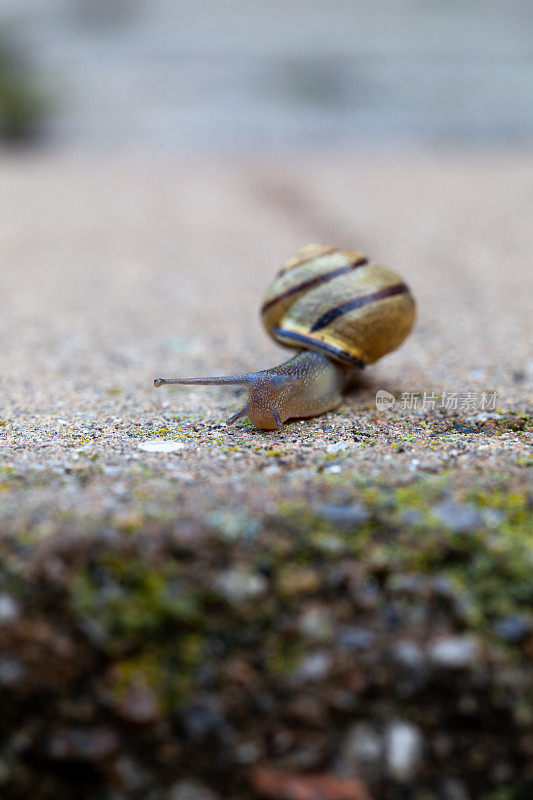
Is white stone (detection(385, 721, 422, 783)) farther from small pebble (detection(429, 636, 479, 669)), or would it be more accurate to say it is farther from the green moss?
the green moss

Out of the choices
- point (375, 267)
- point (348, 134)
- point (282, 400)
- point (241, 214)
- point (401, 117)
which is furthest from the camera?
point (401, 117)

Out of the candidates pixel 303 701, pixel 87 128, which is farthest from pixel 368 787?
pixel 87 128

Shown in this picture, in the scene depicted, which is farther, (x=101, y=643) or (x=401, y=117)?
(x=401, y=117)

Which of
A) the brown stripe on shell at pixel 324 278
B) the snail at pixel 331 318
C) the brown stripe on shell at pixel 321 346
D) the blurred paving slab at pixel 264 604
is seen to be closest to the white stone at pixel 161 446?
the blurred paving slab at pixel 264 604

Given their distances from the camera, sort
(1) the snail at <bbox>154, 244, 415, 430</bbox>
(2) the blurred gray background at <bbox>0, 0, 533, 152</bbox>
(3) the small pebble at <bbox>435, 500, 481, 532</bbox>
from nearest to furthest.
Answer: (3) the small pebble at <bbox>435, 500, 481, 532</bbox>
(1) the snail at <bbox>154, 244, 415, 430</bbox>
(2) the blurred gray background at <bbox>0, 0, 533, 152</bbox>

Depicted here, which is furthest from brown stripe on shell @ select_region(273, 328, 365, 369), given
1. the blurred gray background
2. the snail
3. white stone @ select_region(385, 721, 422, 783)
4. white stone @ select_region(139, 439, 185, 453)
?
the blurred gray background

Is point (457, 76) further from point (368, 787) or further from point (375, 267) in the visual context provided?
point (368, 787)

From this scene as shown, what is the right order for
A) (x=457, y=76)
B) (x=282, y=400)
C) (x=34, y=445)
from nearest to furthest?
(x=34, y=445) → (x=282, y=400) → (x=457, y=76)

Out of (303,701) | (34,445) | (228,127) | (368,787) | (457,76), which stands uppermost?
(457,76)

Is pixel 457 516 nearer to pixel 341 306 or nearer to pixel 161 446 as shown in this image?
pixel 161 446
